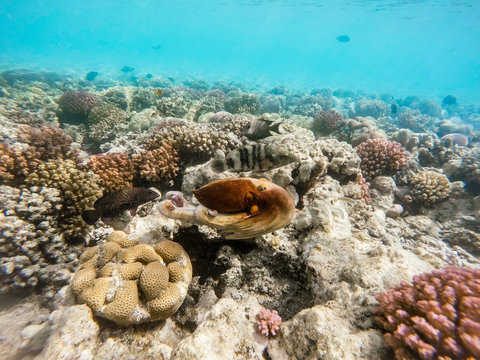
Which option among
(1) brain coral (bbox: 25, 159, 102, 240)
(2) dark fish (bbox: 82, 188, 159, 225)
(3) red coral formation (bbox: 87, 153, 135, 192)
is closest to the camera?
(2) dark fish (bbox: 82, 188, 159, 225)

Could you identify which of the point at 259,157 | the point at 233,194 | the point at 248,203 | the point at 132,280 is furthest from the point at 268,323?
the point at 259,157

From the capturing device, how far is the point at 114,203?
3.04 metres

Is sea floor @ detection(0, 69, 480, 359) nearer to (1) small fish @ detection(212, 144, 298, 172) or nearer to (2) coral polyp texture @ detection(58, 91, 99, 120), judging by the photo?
(1) small fish @ detection(212, 144, 298, 172)

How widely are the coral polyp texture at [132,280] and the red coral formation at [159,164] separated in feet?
5.98

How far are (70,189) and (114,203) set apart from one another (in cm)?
126

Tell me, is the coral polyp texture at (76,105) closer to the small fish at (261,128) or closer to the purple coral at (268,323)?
the small fish at (261,128)

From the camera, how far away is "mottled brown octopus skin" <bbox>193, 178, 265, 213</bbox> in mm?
1896

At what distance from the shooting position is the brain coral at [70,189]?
3.62m

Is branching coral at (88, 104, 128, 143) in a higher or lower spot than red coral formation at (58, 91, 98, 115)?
lower

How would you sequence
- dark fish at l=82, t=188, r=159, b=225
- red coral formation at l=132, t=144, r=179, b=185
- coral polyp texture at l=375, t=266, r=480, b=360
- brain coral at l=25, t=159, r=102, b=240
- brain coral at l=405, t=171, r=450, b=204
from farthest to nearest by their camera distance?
1. brain coral at l=405, t=171, r=450, b=204
2. red coral formation at l=132, t=144, r=179, b=185
3. brain coral at l=25, t=159, r=102, b=240
4. dark fish at l=82, t=188, r=159, b=225
5. coral polyp texture at l=375, t=266, r=480, b=360

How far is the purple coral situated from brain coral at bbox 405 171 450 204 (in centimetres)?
593

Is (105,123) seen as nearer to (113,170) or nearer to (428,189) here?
(113,170)

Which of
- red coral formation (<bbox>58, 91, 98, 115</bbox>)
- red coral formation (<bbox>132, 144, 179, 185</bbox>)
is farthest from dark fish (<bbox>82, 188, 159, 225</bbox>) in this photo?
red coral formation (<bbox>58, 91, 98, 115</bbox>)

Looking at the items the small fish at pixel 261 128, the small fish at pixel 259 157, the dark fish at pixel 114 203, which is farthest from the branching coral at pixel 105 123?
Result: the small fish at pixel 259 157
